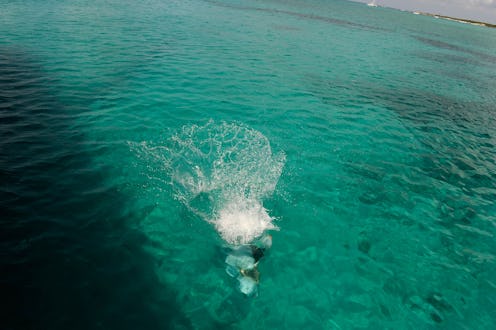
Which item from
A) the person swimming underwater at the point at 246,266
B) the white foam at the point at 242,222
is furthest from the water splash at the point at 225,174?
the person swimming underwater at the point at 246,266

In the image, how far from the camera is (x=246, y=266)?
378 inches

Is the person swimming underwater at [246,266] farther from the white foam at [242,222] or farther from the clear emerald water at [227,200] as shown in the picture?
the white foam at [242,222]

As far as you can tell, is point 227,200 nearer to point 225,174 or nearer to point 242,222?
point 242,222

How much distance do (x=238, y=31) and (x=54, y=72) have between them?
104ft

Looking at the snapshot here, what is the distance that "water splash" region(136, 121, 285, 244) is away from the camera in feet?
37.6

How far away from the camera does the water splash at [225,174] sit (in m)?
11.5

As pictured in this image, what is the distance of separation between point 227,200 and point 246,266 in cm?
322

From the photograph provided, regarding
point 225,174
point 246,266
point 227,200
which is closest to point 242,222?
point 227,200

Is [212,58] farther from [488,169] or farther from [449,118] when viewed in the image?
[488,169]

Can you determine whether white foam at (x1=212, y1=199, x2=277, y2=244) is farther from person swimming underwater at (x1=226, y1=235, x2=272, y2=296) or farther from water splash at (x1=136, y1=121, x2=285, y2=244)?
person swimming underwater at (x1=226, y1=235, x2=272, y2=296)

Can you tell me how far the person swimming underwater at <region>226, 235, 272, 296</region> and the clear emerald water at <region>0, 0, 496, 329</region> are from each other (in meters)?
0.25

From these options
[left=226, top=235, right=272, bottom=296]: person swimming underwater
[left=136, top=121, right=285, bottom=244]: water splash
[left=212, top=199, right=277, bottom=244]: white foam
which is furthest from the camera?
[left=136, top=121, right=285, bottom=244]: water splash

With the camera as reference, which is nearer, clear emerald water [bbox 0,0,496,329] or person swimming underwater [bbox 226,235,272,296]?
clear emerald water [bbox 0,0,496,329]

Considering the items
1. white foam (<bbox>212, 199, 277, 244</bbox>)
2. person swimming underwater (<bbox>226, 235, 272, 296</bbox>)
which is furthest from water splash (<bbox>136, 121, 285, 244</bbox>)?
person swimming underwater (<bbox>226, 235, 272, 296</bbox>)
